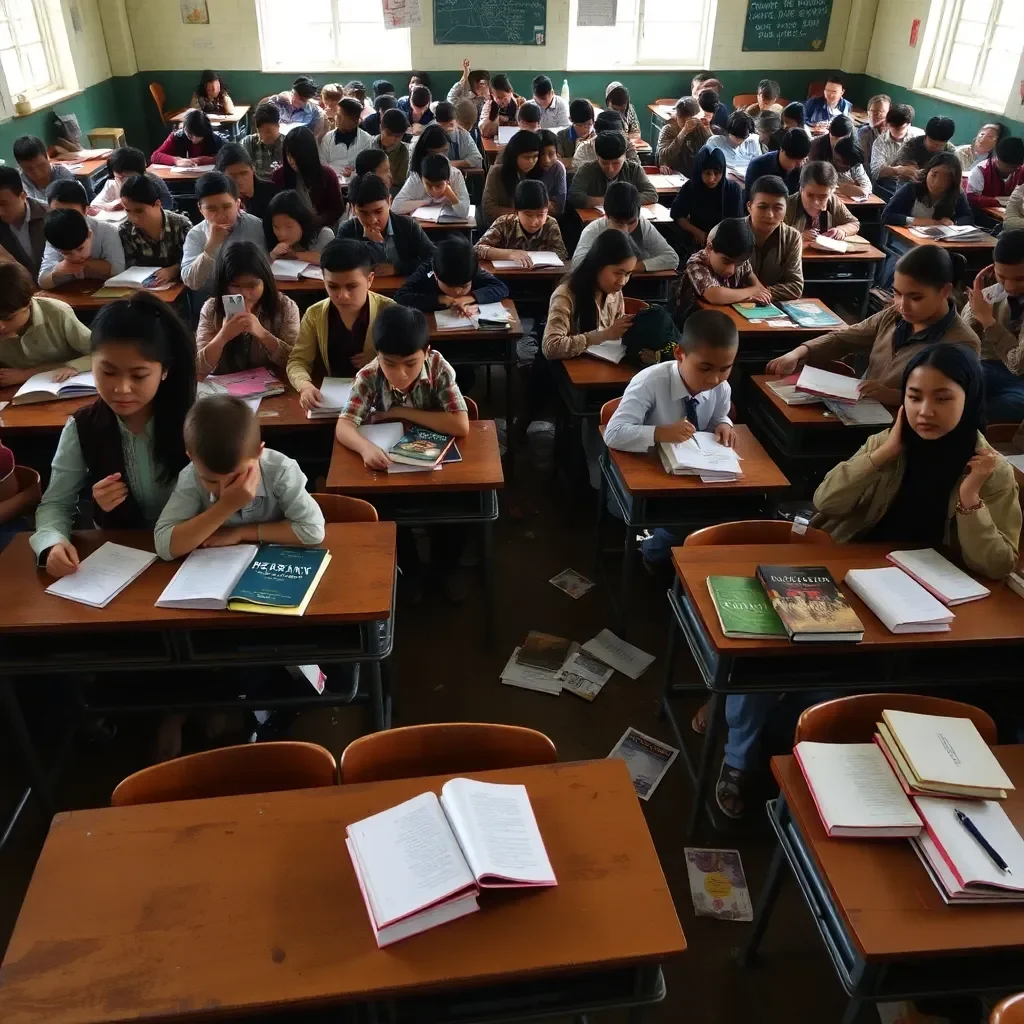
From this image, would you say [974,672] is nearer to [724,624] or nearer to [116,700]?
[724,624]

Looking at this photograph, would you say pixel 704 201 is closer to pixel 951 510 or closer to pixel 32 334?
pixel 951 510

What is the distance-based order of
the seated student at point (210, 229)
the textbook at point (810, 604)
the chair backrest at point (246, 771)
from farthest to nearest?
the seated student at point (210, 229) → the textbook at point (810, 604) → the chair backrest at point (246, 771)

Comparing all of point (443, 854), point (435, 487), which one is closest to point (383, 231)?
point (435, 487)

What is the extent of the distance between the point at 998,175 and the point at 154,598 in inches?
257

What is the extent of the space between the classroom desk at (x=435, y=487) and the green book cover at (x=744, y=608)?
2.66 feet

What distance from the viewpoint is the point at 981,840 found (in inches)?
57.6

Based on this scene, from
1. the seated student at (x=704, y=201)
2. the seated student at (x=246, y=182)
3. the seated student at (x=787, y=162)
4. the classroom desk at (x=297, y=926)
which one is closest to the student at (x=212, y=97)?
the seated student at (x=246, y=182)

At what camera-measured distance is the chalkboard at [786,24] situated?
9.65m

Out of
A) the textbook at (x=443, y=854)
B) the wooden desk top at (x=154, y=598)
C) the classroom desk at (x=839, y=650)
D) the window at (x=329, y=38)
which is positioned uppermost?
the window at (x=329, y=38)

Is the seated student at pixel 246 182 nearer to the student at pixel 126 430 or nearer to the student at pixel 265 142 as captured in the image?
the student at pixel 265 142

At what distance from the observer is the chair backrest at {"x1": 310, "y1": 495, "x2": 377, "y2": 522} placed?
2.40 metres

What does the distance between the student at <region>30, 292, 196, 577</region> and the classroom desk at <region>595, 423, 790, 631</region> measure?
1.38 metres

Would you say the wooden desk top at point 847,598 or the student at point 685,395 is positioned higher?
the student at point 685,395

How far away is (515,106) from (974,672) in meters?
8.16
